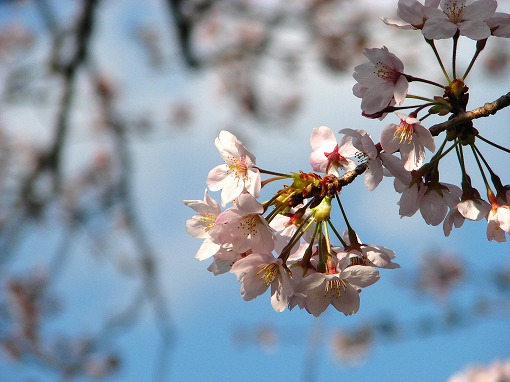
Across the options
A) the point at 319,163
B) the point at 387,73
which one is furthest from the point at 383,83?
the point at 319,163

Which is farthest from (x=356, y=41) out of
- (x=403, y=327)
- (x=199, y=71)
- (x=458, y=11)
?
(x=458, y=11)

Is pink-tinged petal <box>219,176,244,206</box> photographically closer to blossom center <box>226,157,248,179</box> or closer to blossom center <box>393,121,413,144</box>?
blossom center <box>226,157,248,179</box>

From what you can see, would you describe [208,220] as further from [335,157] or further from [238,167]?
[335,157]

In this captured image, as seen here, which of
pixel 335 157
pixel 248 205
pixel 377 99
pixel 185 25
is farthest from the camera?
pixel 185 25

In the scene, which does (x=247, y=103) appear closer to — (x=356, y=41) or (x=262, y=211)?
(x=356, y=41)

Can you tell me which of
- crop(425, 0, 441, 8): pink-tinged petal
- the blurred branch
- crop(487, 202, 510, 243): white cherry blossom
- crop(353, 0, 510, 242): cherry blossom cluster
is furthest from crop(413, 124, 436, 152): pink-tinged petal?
the blurred branch

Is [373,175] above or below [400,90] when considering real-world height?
below

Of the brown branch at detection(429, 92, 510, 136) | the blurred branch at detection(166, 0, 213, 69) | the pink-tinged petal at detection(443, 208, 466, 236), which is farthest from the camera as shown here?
the blurred branch at detection(166, 0, 213, 69)

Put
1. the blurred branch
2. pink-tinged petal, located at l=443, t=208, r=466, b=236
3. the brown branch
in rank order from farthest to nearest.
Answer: the blurred branch → pink-tinged petal, located at l=443, t=208, r=466, b=236 → the brown branch

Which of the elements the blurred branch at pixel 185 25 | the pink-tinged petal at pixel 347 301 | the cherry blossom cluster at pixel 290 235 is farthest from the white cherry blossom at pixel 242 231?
the blurred branch at pixel 185 25
